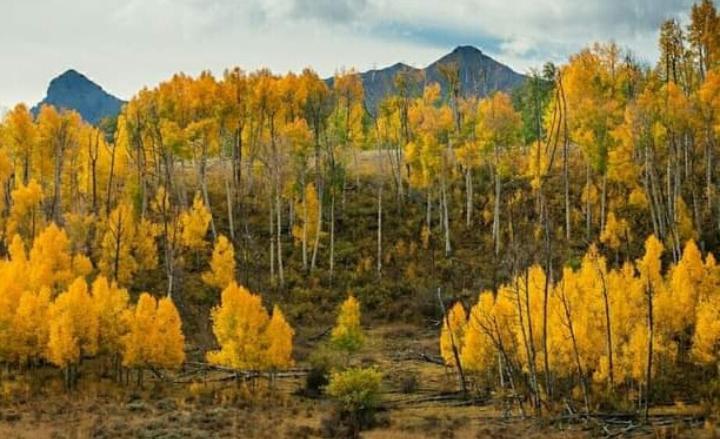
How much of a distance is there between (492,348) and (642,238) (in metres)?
23.0

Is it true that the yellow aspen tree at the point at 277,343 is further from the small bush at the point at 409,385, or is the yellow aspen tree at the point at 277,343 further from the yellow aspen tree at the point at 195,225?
→ the yellow aspen tree at the point at 195,225

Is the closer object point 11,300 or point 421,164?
point 11,300

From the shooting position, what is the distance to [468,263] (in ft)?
182

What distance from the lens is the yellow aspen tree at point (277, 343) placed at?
35781mm

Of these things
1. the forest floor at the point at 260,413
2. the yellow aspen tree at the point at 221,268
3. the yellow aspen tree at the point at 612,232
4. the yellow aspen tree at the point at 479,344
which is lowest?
the forest floor at the point at 260,413

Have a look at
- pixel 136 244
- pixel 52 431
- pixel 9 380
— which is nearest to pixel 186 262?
pixel 136 244

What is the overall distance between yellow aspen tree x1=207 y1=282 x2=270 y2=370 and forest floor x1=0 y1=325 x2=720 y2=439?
166 centimetres

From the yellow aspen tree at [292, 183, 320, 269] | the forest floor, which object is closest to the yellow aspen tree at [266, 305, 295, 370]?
the forest floor

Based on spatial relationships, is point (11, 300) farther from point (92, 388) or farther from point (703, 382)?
point (703, 382)

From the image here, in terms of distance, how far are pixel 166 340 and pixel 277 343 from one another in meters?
5.68

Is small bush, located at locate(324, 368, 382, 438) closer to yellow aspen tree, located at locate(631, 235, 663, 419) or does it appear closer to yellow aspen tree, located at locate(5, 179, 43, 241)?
yellow aspen tree, located at locate(631, 235, 663, 419)

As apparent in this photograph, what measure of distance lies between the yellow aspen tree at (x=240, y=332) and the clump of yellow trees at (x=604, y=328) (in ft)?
29.5

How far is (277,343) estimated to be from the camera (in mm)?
35938

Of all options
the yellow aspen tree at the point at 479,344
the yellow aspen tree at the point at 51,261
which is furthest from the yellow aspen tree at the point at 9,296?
the yellow aspen tree at the point at 479,344
